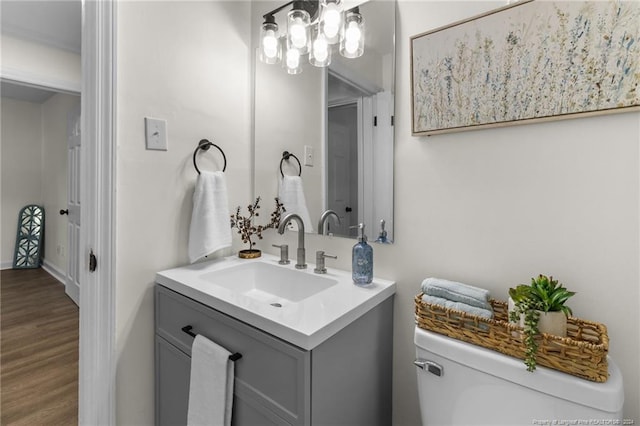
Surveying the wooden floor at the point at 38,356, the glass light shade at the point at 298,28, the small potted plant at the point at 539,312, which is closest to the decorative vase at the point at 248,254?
the glass light shade at the point at 298,28

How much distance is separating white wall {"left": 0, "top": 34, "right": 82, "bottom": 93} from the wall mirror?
2214 millimetres

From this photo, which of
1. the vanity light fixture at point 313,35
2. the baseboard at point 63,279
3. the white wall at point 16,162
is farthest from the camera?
the white wall at point 16,162

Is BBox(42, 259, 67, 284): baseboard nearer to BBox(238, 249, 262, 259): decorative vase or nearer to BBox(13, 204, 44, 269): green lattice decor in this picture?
BBox(13, 204, 44, 269): green lattice decor

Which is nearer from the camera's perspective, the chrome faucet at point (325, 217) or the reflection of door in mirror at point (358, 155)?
the reflection of door in mirror at point (358, 155)

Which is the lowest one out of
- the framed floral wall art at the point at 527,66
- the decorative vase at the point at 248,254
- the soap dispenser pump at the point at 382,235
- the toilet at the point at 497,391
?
the toilet at the point at 497,391

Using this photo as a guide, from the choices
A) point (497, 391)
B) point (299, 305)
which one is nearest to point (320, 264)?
point (299, 305)

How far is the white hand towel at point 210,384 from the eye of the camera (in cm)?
92

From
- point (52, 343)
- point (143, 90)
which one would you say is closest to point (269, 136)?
point (143, 90)

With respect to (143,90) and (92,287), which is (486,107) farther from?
(92,287)

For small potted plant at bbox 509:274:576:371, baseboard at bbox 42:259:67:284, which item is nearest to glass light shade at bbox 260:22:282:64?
small potted plant at bbox 509:274:576:371

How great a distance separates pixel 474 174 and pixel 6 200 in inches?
216

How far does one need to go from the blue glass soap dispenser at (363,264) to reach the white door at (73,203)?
3.11 m

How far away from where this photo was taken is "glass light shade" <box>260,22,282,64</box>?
53.5 inches

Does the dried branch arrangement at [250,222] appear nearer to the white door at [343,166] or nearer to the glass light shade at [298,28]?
the white door at [343,166]
